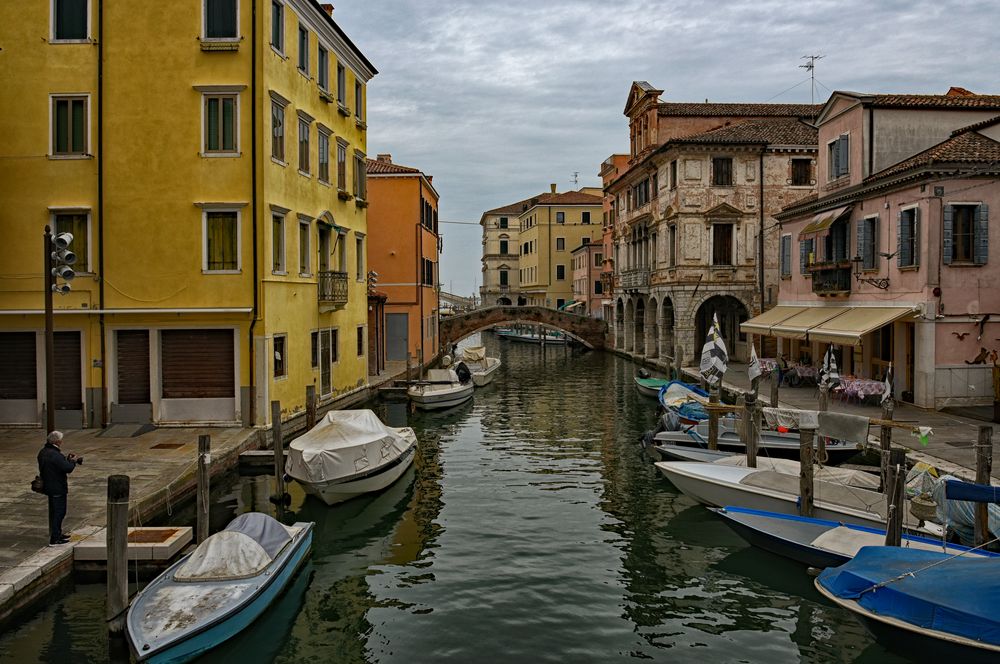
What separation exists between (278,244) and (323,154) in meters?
4.83

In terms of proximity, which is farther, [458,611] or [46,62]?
[46,62]

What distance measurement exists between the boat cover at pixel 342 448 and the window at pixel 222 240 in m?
4.85

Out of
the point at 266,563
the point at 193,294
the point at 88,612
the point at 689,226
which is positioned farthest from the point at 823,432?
the point at 689,226

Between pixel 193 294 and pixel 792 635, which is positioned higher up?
pixel 193 294

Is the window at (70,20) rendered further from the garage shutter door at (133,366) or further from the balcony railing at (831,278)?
the balcony railing at (831,278)

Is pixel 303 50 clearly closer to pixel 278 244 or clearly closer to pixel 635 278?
pixel 278 244

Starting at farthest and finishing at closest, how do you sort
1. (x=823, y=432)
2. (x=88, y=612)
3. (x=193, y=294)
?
(x=193, y=294)
(x=823, y=432)
(x=88, y=612)

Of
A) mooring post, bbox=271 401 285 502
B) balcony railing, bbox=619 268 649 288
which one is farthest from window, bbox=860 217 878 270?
balcony railing, bbox=619 268 649 288

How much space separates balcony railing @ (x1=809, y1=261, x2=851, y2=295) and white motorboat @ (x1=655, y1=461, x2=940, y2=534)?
1209 centimetres

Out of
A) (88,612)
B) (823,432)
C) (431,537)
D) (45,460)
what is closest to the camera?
(88,612)

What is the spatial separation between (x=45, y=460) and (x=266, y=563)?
10.4 feet

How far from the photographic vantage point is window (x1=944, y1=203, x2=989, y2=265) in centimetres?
2033

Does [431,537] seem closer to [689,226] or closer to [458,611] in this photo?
[458,611]

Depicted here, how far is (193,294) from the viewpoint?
1866 cm
